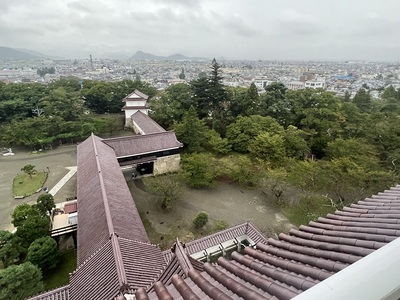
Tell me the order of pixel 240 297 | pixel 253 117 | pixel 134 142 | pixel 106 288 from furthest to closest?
pixel 253 117
pixel 134 142
pixel 106 288
pixel 240 297

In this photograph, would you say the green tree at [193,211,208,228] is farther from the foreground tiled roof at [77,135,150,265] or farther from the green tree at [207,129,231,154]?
the green tree at [207,129,231,154]

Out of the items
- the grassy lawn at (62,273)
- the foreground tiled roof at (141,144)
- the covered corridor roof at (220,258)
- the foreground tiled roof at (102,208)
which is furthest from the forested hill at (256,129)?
the grassy lawn at (62,273)

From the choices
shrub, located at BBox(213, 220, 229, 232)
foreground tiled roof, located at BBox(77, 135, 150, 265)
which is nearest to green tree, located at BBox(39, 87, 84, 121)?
foreground tiled roof, located at BBox(77, 135, 150, 265)

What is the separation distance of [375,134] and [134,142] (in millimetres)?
22651

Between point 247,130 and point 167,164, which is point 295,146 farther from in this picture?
point 167,164

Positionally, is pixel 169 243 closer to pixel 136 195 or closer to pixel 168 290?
pixel 136 195

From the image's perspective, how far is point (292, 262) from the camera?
12.8 feet

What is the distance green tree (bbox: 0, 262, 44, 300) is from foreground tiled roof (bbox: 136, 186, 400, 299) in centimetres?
960

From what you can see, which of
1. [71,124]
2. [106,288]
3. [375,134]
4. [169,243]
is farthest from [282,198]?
[71,124]

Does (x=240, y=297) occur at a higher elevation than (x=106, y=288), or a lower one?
higher

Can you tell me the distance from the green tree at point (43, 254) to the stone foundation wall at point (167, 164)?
11775 mm

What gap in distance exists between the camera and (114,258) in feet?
30.9

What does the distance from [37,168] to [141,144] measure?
1183 centimetres

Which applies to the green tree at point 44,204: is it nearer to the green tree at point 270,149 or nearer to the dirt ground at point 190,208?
the dirt ground at point 190,208
